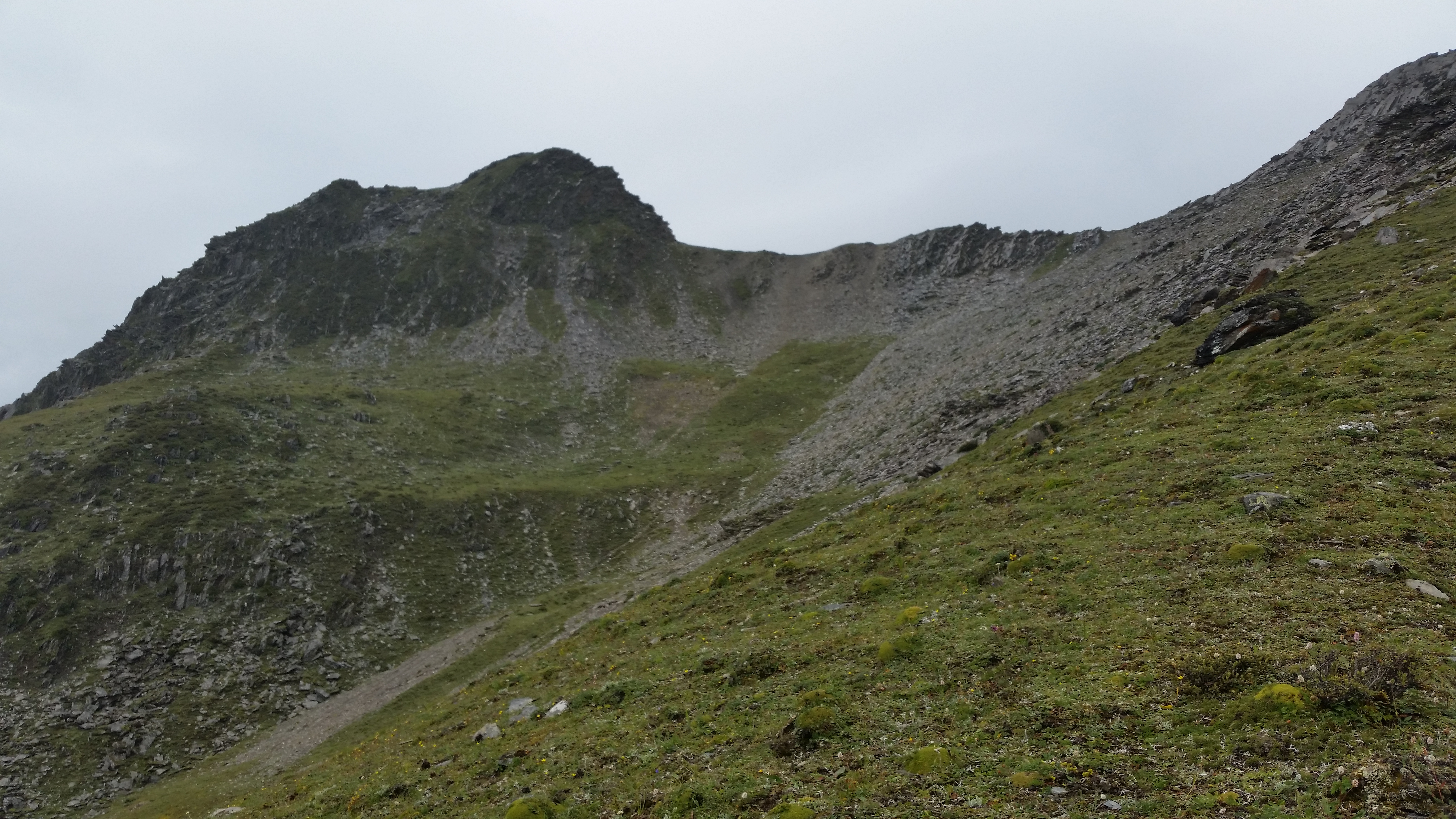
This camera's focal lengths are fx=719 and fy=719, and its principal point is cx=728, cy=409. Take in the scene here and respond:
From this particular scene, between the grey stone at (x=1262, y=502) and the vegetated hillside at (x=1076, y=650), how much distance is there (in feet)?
0.31

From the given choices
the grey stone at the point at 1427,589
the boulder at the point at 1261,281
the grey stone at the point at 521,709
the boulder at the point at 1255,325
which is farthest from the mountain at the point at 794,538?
the grey stone at the point at 521,709

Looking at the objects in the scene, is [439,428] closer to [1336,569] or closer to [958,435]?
[958,435]

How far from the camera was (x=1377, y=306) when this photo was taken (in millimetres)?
35156

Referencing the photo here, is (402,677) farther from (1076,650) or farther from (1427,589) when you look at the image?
(1427,589)

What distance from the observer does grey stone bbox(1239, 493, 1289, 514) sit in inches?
825

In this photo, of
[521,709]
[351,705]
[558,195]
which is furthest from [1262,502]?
[558,195]

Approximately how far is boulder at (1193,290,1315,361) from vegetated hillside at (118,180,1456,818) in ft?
4.04

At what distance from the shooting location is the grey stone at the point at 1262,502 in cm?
2095

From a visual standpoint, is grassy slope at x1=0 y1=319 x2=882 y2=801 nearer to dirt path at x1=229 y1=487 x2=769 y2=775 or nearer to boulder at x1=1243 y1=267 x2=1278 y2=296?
dirt path at x1=229 y1=487 x2=769 y2=775

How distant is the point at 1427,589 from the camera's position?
602 inches

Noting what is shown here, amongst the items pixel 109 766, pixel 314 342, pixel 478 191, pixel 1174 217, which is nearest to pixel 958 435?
pixel 109 766

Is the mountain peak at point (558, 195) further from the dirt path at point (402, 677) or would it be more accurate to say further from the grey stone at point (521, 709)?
the grey stone at point (521, 709)

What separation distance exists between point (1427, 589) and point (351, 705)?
51.1 m

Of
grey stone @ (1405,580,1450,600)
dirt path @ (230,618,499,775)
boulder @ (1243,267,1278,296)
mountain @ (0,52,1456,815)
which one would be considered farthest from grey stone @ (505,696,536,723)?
boulder @ (1243,267,1278,296)
